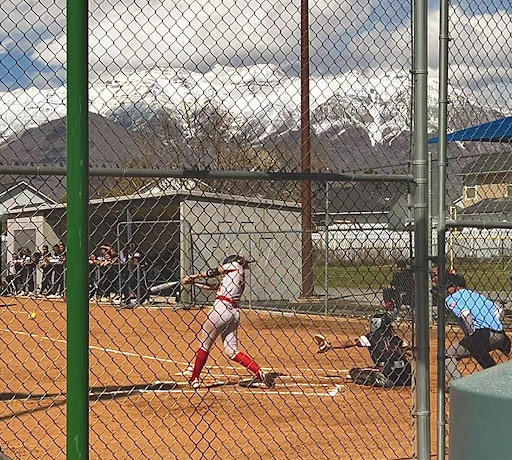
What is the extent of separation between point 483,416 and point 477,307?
7.39 m

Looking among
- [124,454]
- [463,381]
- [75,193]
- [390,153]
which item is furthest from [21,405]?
[463,381]

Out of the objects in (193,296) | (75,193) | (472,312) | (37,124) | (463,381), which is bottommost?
(193,296)

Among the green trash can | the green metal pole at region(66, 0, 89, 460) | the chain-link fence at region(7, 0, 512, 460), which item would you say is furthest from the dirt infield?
the green trash can

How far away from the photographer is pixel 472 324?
31.9 ft

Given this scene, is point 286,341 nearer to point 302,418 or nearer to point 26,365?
point 26,365

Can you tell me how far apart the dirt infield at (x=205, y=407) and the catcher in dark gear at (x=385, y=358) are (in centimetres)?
18

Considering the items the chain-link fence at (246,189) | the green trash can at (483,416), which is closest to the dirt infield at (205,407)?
the chain-link fence at (246,189)

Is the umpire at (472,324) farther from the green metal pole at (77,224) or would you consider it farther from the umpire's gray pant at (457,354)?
the green metal pole at (77,224)

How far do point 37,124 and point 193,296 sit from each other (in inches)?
734

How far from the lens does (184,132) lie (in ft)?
18.1

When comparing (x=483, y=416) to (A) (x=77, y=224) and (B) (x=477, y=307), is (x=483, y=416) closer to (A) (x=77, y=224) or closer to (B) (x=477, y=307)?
(A) (x=77, y=224)

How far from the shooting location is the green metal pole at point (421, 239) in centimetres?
548

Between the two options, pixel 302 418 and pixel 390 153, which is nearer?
pixel 390 153

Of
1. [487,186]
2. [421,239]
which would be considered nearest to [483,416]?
[421,239]
